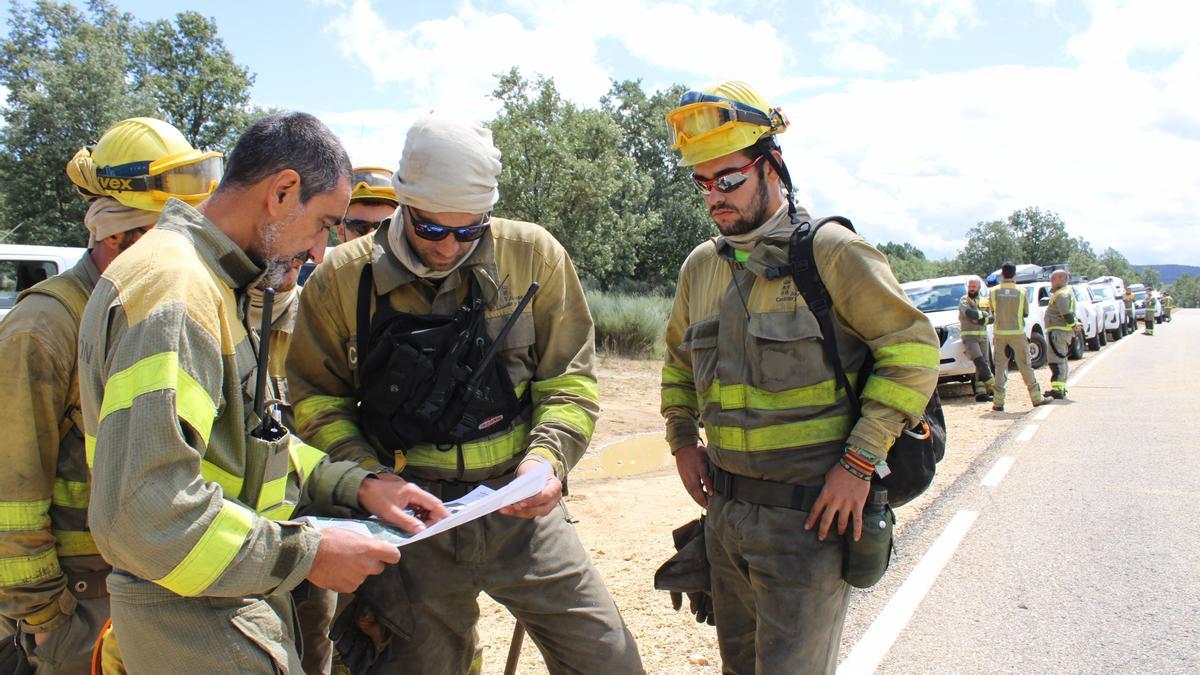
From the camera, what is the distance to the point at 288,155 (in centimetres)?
195

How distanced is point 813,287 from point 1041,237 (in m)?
84.9

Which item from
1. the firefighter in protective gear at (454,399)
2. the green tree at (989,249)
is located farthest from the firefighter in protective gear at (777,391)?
the green tree at (989,249)

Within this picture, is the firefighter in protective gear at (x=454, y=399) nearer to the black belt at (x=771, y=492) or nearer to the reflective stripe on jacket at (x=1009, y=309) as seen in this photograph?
the black belt at (x=771, y=492)

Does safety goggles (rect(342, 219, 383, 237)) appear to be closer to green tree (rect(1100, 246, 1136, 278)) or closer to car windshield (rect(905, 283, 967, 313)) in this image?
car windshield (rect(905, 283, 967, 313))

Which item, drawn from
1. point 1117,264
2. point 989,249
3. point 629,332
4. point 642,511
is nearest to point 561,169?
point 629,332

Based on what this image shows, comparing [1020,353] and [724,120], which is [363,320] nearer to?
[724,120]

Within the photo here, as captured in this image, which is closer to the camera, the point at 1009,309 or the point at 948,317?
the point at 1009,309

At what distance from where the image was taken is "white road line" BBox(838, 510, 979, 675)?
3.91 metres

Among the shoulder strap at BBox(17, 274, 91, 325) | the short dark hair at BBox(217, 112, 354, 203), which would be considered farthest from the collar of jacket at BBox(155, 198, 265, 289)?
the shoulder strap at BBox(17, 274, 91, 325)

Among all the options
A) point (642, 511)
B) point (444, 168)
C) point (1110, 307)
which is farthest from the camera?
point (1110, 307)

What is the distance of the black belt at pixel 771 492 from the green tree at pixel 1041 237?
269 ft

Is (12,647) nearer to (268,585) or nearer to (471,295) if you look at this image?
(268,585)

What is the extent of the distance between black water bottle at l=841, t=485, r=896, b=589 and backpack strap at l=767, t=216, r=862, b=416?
303 mm

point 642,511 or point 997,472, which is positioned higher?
point 642,511
